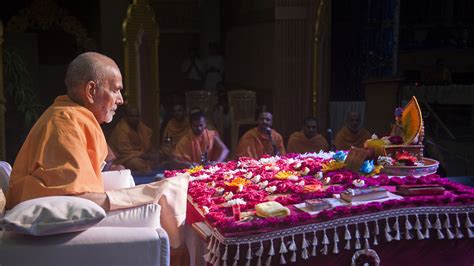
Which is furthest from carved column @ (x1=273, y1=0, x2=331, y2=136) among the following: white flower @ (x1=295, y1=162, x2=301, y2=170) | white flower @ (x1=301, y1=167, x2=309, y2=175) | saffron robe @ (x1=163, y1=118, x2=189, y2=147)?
white flower @ (x1=301, y1=167, x2=309, y2=175)

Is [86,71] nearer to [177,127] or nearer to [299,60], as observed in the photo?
[177,127]

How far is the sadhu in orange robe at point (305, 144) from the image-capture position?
6.80 m

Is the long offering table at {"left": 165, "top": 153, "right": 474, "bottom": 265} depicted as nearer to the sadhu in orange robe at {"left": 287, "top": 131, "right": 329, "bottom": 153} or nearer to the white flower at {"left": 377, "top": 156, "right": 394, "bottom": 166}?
the white flower at {"left": 377, "top": 156, "right": 394, "bottom": 166}

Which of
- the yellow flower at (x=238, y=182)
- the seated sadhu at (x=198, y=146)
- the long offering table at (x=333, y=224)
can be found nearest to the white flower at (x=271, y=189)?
the long offering table at (x=333, y=224)

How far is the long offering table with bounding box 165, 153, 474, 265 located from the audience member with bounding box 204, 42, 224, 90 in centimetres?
747

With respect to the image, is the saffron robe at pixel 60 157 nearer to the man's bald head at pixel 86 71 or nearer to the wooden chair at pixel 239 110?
the man's bald head at pixel 86 71

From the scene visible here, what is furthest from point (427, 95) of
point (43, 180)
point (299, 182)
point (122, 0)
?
point (43, 180)

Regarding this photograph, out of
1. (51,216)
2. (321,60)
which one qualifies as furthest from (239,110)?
(51,216)

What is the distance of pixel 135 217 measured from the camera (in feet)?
8.17

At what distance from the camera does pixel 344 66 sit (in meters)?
8.63

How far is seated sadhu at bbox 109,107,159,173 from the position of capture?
23.1ft

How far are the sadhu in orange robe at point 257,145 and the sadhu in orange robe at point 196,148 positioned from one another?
1.12ft

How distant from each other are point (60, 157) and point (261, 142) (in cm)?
431

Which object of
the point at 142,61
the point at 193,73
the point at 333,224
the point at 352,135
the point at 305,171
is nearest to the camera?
the point at 333,224
